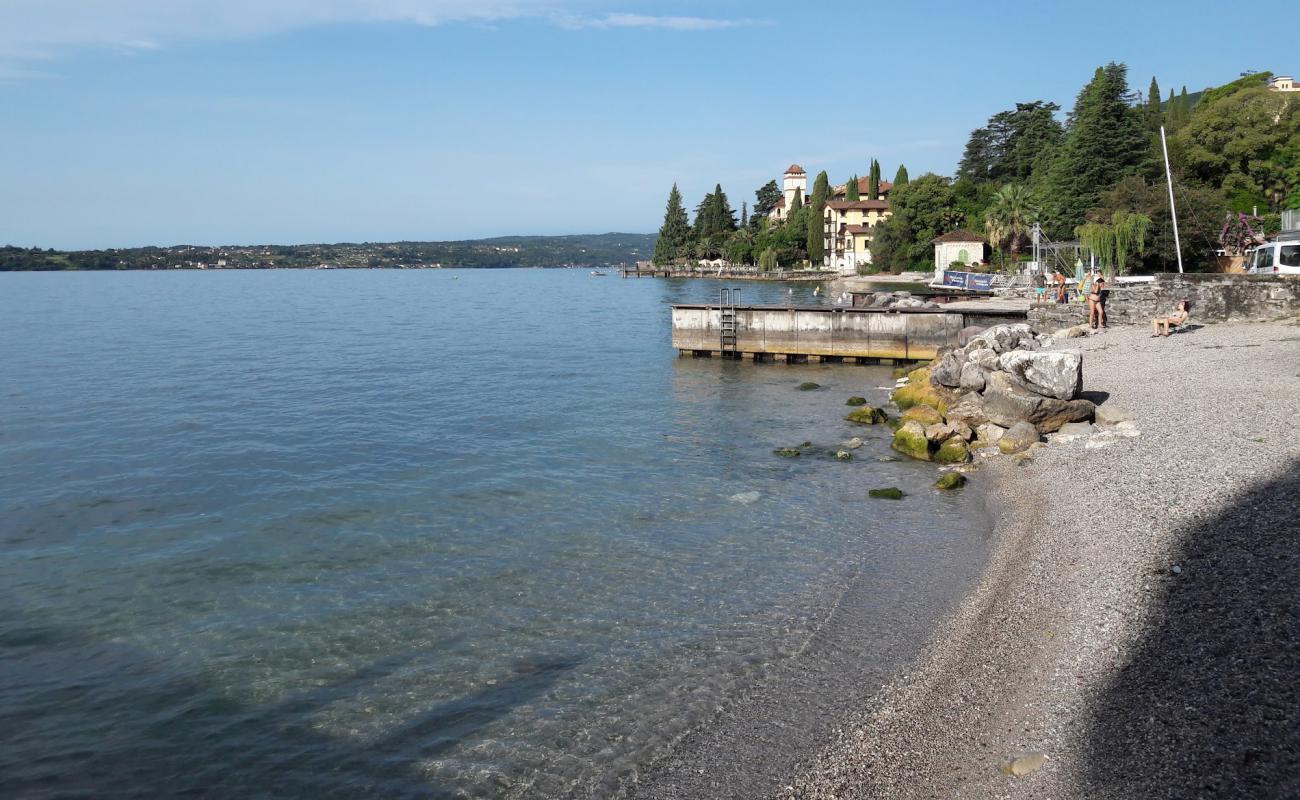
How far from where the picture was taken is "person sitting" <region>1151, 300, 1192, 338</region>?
30220 millimetres

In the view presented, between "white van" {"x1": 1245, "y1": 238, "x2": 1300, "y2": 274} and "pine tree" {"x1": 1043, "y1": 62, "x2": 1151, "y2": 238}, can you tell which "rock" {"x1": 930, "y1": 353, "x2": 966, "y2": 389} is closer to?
"white van" {"x1": 1245, "y1": 238, "x2": 1300, "y2": 274}

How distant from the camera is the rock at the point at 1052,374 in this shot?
20203 millimetres

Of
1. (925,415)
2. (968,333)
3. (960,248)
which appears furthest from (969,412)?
(960,248)

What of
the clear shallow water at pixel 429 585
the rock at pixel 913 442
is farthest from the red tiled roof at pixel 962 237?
the rock at pixel 913 442

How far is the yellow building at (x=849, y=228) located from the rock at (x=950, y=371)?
93024 mm

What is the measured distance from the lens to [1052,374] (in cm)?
2042

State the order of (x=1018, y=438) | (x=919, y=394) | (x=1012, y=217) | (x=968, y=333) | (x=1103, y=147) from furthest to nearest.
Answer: (x=1012, y=217) → (x=1103, y=147) → (x=968, y=333) → (x=919, y=394) → (x=1018, y=438)

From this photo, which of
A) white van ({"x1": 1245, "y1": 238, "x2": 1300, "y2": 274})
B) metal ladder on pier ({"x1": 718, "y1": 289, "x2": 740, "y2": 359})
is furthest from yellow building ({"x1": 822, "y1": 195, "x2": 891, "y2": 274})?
white van ({"x1": 1245, "y1": 238, "x2": 1300, "y2": 274})

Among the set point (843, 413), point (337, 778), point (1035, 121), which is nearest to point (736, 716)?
point (337, 778)

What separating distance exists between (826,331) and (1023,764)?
31.9m

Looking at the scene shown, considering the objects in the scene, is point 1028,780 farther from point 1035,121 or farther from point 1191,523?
point 1035,121

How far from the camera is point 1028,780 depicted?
759 cm

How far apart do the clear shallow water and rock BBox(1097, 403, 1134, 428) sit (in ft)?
13.8

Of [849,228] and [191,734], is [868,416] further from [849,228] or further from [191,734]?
[849,228]
